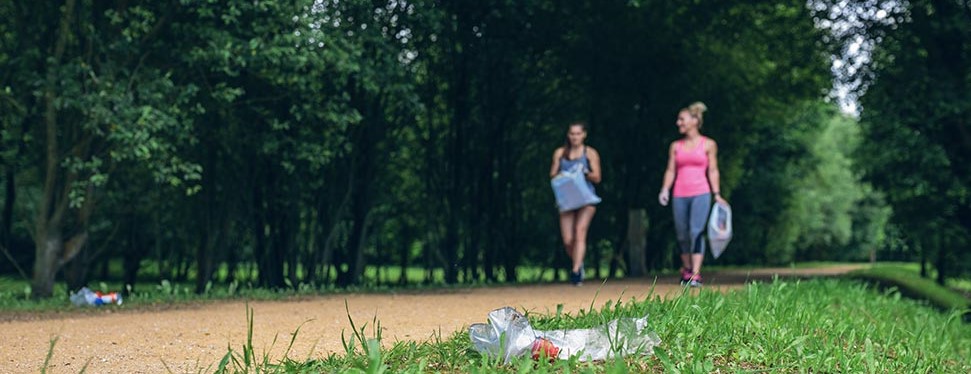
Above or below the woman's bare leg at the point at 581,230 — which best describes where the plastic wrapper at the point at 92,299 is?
below

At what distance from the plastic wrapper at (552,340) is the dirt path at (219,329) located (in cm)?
33

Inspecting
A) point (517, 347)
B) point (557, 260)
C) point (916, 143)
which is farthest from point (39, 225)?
point (916, 143)

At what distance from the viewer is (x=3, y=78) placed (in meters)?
11.0

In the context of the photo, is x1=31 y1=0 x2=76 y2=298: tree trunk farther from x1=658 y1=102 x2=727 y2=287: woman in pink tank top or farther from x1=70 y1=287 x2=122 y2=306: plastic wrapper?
x1=658 y1=102 x2=727 y2=287: woman in pink tank top

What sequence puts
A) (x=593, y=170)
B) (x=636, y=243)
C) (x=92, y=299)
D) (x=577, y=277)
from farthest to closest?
(x=636, y=243) → (x=577, y=277) → (x=593, y=170) → (x=92, y=299)

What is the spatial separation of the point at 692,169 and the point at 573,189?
130 centimetres

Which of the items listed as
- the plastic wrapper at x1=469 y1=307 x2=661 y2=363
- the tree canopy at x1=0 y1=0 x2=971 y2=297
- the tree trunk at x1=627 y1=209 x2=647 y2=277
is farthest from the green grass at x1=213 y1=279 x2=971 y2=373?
the tree trunk at x1=627 y1=209 x2=647 y2=277

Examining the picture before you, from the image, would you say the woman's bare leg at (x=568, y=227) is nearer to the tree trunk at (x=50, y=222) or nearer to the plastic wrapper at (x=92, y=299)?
the plastic wrapper at (x=92, y=299)

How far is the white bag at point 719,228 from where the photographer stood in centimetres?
998

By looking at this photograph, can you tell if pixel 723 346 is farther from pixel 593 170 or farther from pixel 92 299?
pixel 92 299

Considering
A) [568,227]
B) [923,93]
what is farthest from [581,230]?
[923,93]

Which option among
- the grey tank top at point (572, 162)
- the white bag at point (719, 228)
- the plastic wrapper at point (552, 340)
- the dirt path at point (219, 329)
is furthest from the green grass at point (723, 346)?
the grey tank top at point (572, 162)

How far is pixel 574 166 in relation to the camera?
35.1 ft

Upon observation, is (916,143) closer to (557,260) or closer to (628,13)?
(628,13)
